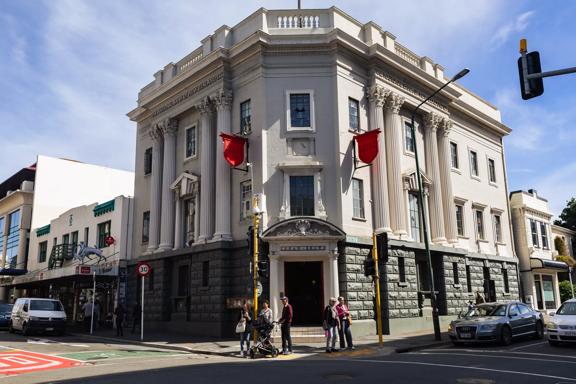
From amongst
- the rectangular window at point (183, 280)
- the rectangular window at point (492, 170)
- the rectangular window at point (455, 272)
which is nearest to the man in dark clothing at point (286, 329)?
the rectangular window at point (183, 280)

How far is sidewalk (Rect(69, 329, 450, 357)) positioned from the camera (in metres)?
17.7

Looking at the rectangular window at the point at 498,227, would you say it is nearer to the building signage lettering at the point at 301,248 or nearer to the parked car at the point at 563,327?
the parked car at the point at 563,327

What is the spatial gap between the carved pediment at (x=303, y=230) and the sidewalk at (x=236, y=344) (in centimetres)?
437

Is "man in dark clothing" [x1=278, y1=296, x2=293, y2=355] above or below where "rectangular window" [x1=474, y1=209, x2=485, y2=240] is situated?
below

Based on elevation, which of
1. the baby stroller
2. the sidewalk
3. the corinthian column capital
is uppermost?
the corinthian column capital

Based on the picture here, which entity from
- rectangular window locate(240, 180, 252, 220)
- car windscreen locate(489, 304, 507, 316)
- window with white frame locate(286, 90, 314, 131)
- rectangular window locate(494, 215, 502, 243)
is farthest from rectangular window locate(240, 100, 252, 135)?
rectangular window locate(494, 215, 502, 243)

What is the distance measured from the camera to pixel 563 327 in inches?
653

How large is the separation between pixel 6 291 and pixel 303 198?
3845 cm

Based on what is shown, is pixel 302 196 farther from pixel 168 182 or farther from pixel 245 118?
pixel 168 182

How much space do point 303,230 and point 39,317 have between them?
14158mm

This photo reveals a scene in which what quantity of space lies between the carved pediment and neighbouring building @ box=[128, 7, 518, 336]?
0.06m

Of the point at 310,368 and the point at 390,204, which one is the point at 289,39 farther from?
the point at 310,368

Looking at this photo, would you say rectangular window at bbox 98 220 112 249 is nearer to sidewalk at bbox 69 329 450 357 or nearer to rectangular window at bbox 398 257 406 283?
sidewalk at bbox 69 329 450 357

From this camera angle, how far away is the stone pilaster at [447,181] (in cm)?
2838
